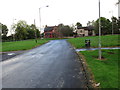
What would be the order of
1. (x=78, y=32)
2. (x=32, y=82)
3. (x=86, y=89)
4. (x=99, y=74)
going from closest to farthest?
(x=86, y=89) < (x=32, y=82) < (x=99, y=74) < (x=78, y=32)

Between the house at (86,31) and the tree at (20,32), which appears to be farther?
the house at (86,31)

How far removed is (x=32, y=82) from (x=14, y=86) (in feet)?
2.69

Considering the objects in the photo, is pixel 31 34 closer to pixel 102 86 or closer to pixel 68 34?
pixel 68 34

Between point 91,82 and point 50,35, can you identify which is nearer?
point 91,82

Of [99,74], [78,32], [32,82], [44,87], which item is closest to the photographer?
[44,87]

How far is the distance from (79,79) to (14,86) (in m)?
3.02

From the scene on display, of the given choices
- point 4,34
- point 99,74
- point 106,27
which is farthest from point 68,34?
point 99,74

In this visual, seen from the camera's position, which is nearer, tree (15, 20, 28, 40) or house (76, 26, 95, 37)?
tree (15, 20, 28, 40)

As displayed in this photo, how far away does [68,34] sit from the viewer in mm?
78250

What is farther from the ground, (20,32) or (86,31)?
(86,31)

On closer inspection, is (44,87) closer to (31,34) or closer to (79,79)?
(79,79)

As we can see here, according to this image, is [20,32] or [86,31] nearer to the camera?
[20,32]

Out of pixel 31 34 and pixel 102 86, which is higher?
pixel 31 34

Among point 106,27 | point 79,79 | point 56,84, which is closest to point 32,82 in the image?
point 56,84
